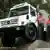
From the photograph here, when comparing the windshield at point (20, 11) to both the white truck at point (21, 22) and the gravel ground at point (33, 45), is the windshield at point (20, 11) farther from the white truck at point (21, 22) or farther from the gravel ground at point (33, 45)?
the gravel ground at point (33, 45)

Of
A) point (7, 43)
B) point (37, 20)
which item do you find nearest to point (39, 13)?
point (37, 20)

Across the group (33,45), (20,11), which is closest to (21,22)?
(20,11)

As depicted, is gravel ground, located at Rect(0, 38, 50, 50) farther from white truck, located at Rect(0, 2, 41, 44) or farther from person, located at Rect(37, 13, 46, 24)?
person, located at Rect(37, 13, 46, 24)

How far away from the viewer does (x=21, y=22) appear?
60.7 inches

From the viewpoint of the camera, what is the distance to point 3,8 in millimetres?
1610

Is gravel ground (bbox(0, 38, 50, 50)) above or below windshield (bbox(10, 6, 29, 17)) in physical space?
below

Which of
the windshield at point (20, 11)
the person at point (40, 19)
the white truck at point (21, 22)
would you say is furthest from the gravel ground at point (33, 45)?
the windshield at point (20, 11)

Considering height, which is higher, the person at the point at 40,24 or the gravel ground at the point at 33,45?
the person at the point at 40,24

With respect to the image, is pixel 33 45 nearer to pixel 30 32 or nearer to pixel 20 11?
pixel 30 32

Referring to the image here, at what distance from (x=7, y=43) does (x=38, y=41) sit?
0.35 meters

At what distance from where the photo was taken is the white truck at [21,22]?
1548mm

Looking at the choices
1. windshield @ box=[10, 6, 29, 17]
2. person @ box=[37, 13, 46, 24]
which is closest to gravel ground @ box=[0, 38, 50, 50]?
person @ box=[37, 13, 46, 24]

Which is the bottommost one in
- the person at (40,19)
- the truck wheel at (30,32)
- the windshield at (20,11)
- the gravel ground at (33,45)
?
the gravel ground at (33,45)

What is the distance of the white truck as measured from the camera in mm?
1548
